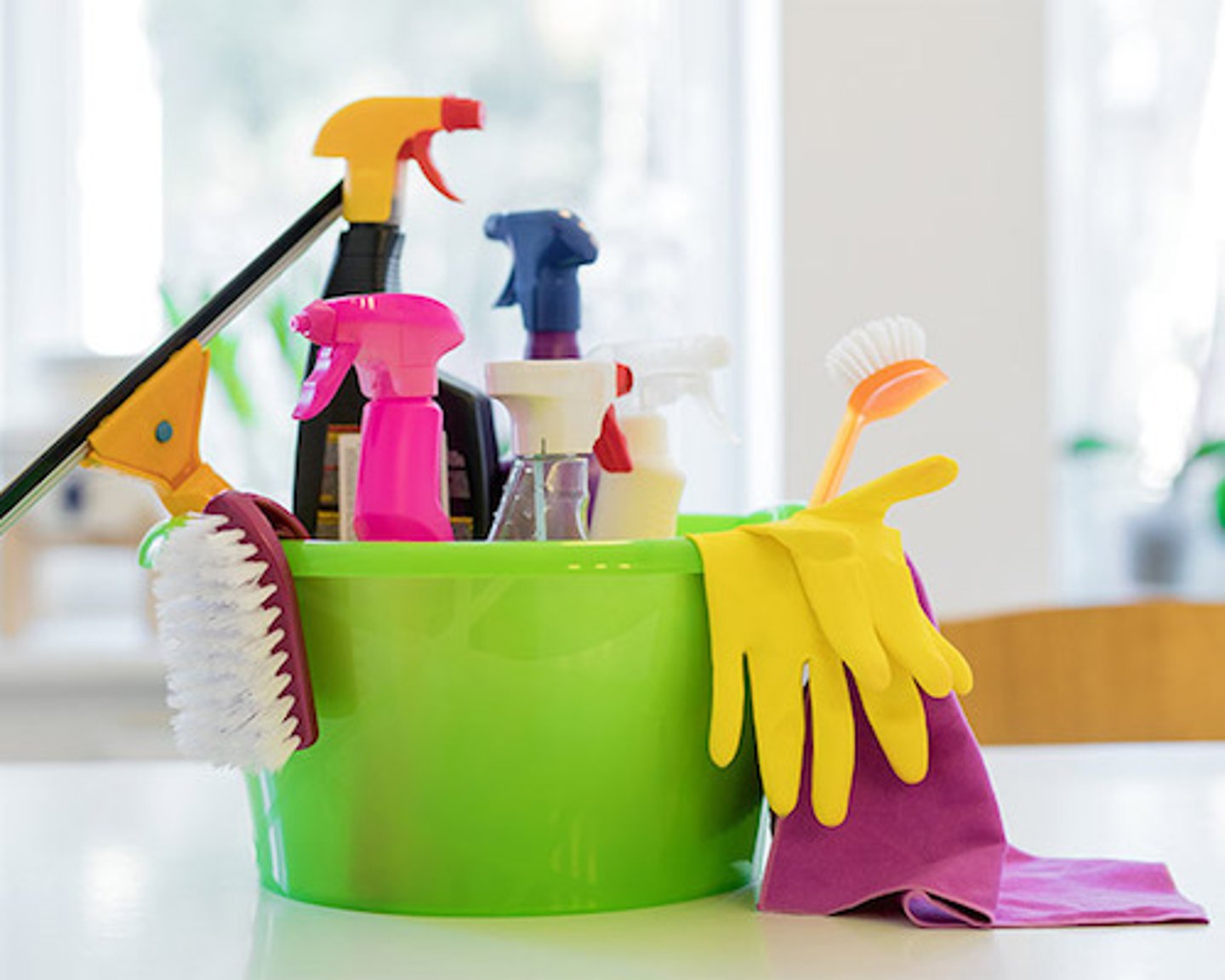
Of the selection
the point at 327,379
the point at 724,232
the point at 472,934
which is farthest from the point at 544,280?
the point at 724,232

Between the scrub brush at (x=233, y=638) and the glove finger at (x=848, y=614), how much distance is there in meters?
0.16

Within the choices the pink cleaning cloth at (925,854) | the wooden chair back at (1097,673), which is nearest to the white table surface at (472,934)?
the pink cleaning cloth at (925,854)

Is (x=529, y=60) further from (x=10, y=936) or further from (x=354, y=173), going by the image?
(x=10, y=936)

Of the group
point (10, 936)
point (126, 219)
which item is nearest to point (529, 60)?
point (126, 219)

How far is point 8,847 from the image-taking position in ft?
2.09

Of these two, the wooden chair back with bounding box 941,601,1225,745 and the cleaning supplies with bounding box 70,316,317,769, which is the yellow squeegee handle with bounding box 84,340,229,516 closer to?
the cleaning supplies with bounding box 70,316,317,769

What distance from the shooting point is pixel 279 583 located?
1.55ft

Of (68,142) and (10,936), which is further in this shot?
(68,142)

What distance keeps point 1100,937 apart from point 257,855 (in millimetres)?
277

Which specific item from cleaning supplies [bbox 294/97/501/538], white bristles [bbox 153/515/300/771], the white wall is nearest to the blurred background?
the white wall

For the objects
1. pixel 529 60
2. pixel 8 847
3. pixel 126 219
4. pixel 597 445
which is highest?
pixel 529 60

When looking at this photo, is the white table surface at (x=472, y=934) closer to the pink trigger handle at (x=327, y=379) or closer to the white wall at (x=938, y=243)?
the pink trigger handle at (x=327, y=379)

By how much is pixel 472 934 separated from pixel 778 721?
0.11 m

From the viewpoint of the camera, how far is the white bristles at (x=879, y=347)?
0.56 metres
